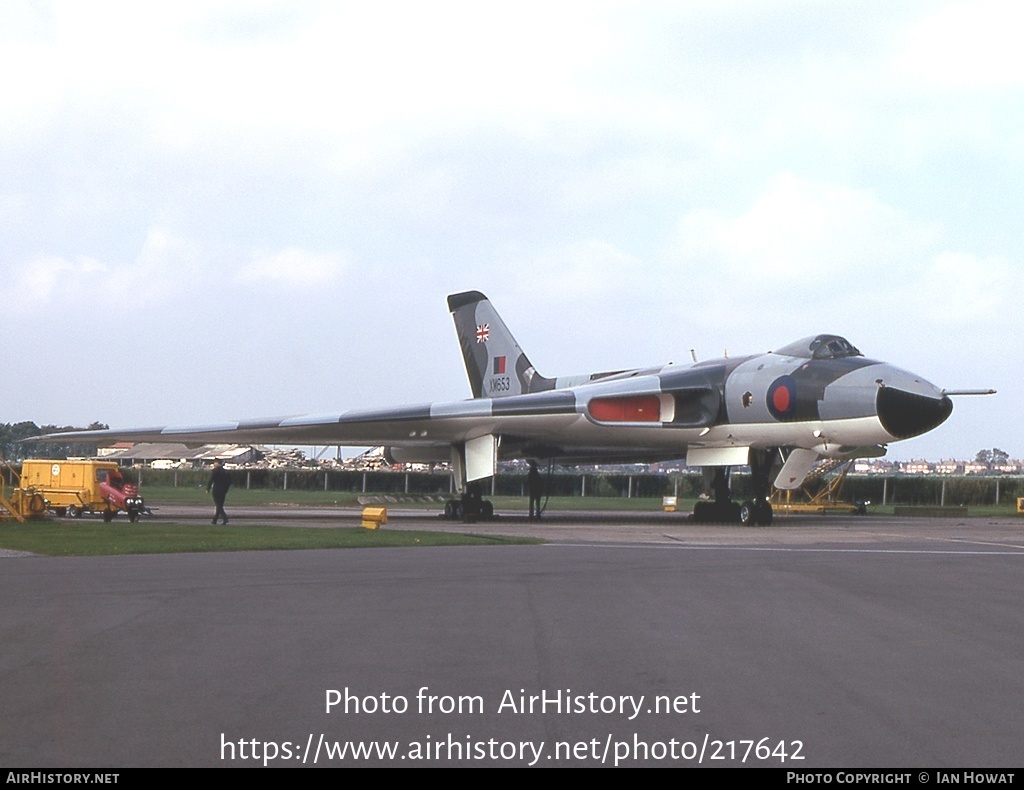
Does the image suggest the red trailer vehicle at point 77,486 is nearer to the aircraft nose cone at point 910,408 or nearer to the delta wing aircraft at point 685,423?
the delta wing aircraft at point 685,423

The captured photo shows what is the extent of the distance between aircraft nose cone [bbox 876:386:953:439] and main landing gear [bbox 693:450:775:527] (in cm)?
308

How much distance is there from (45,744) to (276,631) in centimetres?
280

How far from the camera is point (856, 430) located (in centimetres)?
1997

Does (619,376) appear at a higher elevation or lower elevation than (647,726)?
higher

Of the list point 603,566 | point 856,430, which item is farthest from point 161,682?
point 856,430

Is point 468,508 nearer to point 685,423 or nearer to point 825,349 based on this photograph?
point 685,423

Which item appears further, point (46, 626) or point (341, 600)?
point (341, 600)

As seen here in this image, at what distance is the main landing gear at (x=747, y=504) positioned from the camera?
858 inches

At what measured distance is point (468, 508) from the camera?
24484 millimetres

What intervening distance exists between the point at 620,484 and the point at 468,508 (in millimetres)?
30922

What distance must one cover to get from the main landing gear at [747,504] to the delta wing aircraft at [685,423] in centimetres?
3

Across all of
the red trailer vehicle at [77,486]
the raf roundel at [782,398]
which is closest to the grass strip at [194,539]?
the red trailer vehicle at [77,486]

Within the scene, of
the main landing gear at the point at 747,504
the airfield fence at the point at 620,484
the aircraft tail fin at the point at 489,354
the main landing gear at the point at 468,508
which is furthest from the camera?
the airfield fence at the point at 620,484

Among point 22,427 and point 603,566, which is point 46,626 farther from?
point 22,427
